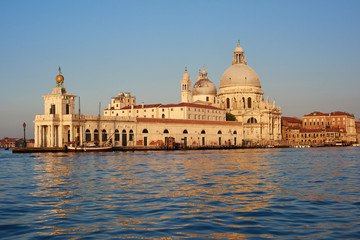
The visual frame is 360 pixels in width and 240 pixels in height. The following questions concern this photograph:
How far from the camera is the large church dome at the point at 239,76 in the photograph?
11574cm

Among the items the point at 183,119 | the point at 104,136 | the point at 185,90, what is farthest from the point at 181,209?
the point at 185,90

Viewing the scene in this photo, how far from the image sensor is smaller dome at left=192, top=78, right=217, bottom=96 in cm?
12062

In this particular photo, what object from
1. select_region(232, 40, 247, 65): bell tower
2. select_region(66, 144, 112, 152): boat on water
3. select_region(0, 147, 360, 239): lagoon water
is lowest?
select_region(0, 147, 360, 239): lagoon water

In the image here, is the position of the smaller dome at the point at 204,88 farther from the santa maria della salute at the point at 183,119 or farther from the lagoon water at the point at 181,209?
the lagoon water at the point at 181,209

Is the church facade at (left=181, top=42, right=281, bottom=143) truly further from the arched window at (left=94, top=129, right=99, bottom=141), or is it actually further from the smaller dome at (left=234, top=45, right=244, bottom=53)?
the arched window at (left=94, top=129, right=99, bottom=141)

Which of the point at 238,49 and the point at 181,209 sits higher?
the point at 238,49

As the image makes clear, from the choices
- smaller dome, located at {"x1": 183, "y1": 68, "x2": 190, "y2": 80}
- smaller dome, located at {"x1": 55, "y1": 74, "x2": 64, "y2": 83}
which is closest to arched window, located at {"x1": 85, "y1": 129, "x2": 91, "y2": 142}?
smaller dome, located at {"x1": 55, "y1": 74, "x2": 64, "y2": 83}

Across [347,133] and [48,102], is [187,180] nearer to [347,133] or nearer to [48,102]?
[48,102]

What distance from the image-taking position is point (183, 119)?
89.5 meters

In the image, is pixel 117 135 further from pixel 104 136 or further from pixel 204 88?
pixel 204 88

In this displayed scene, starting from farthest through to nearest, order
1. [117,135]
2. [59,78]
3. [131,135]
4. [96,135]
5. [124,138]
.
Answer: [131,135] < [124,138] < [117,135] < [96,135] < [59,78]

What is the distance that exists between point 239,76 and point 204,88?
10260 mm

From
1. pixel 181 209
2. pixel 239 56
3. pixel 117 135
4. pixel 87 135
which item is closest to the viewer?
pixel 181 209

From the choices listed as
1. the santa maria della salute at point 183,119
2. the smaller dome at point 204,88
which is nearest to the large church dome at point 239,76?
the santa maria della salute at point 183,119
